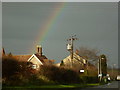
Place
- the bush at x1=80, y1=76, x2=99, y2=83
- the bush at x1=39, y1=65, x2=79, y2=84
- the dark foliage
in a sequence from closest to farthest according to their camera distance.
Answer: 1. the dark foliage
2. the bush at x1=39, y1=65, x2=79, y2=84
3. the bush at x1=80, y1=76, x2=99, y2=83

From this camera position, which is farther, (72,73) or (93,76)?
(93,76)

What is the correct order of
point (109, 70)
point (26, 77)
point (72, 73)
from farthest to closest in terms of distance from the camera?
point (109, 70) < point (72, 73) < point (26, 77)

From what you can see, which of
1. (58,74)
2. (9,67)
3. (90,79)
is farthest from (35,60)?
(9,67)

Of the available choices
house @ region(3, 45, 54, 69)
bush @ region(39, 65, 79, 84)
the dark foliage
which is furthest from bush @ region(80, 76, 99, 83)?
the dark foliage

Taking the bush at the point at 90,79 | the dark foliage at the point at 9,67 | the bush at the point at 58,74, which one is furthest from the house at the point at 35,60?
the bush at the point at 90,79

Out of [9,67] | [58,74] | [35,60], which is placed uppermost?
[35,60]

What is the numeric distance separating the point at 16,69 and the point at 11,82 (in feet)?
4.14

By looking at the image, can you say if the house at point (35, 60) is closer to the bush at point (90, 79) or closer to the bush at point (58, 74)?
the bush at point (58, 74)

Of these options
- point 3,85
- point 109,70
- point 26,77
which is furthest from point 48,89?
point 109,70

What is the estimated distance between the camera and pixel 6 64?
2450 cm

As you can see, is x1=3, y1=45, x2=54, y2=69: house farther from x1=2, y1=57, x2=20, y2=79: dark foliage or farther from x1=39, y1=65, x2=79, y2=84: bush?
x1=39, y1=65, x2=79, y2=84: bush

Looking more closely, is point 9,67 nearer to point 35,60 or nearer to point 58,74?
point 58,74

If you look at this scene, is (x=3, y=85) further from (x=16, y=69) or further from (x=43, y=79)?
(x=43, y=79)

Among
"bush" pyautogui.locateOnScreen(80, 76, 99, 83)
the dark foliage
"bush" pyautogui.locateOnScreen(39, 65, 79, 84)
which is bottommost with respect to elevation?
"bush" pyautogui.locateOnScreen(80, 76, 99, 83)
